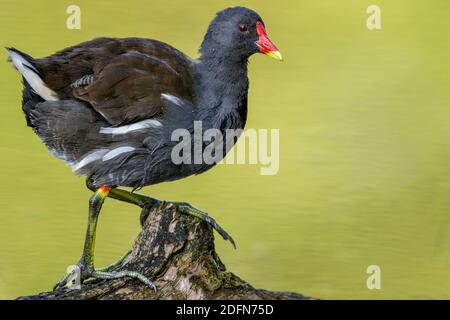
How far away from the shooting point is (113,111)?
3.06 m

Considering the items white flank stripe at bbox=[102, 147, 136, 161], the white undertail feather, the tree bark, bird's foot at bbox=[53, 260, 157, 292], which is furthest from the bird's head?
bird's foot at bbox=[53, 260, 157, 292]

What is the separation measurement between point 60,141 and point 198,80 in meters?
0.57

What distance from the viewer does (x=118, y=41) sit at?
3191 mm

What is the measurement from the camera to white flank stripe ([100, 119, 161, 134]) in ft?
10.1

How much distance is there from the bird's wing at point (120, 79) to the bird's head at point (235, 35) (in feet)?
0.69

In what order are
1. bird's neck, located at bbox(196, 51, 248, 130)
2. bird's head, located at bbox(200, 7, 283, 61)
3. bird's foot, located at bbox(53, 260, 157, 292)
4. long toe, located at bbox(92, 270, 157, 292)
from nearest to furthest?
long toe, located at bbox(92, 270, 157, 292) < bird's foot, located at bbox(53, 260, 157, 292) < bird's neck, located at bbox(196, 51, 248, 130) < bird's head, located at bbox(200, 7, 283, 61)

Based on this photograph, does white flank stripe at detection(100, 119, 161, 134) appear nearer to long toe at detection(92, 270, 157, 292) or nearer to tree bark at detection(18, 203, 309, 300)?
tree bark at detection(18, 203, 309, 300)

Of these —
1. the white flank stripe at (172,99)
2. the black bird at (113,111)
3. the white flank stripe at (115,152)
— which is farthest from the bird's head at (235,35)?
the white flank stripe at (115,152)

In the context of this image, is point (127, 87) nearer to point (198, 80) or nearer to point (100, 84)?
point (100, 84)

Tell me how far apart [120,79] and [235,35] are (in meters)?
0.50

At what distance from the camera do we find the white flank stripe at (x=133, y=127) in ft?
10.1

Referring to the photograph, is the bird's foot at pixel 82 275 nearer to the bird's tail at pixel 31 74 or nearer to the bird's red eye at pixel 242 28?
the bird's tail at pixel 31 74
